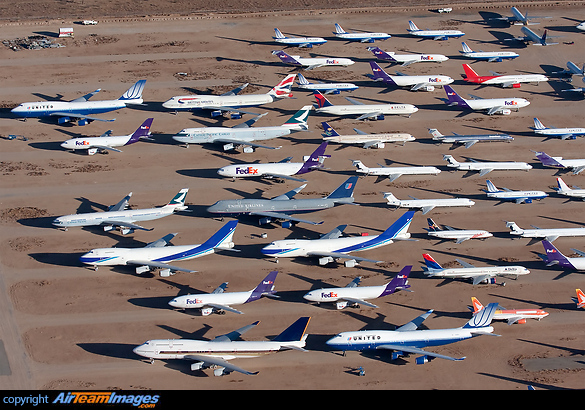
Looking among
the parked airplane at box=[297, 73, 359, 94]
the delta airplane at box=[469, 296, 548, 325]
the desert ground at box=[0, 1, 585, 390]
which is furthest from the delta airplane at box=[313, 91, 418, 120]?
the delta airplane at box=[469, 296, 548, 325]

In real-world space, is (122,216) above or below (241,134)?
below

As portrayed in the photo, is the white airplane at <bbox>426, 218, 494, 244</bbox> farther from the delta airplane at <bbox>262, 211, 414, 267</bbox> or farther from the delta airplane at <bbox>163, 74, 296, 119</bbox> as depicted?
the delta airplane at <bbox>163, 74, 296, 119</bbox>

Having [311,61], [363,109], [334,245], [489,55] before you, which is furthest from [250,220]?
[489,55]

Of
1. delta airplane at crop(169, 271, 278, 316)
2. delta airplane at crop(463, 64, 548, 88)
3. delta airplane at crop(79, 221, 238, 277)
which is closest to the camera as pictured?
delta airplane at crop(169, 271, 278, 316)

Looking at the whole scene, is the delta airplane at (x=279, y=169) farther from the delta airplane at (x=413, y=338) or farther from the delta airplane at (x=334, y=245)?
the delta airplane at (x=413, y=338)

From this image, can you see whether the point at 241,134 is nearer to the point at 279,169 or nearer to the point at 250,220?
the point at 279,169

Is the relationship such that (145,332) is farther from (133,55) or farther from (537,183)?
(133,55)

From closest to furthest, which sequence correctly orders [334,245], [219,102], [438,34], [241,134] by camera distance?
[334,245] → [241,134] → [219,102] → [438,34]
